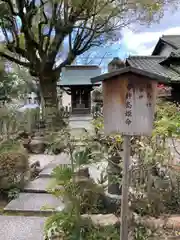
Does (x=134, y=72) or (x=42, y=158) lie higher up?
(x=134, y=72)

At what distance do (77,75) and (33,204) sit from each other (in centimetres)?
1339

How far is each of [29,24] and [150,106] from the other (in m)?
10.7

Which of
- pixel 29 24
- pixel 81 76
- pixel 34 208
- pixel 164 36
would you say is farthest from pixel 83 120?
pixel 34 208

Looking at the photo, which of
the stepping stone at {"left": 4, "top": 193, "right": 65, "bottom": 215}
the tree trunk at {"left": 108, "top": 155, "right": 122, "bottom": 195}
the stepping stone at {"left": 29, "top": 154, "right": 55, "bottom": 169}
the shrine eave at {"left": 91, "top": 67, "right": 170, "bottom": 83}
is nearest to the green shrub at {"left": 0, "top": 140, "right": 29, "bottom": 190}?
the stepping stone at {"left": 4, "top": 193, "right": 65, "bottom": 215}

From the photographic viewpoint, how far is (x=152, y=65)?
14547 mm

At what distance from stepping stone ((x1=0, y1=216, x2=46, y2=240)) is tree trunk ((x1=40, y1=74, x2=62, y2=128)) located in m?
8.45

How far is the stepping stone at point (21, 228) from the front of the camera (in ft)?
13.4

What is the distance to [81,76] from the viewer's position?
17859 mm

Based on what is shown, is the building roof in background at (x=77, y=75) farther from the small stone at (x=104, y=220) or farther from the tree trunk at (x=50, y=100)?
the small stone at (x=104, y=220)

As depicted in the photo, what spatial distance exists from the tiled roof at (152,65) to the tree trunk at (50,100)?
3.87 m

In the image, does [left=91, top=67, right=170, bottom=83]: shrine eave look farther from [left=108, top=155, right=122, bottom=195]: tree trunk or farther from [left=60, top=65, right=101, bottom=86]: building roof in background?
[left=60, top=65, right=101, bottom=86]: building roof in background

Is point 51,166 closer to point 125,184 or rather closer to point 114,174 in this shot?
point 114,174

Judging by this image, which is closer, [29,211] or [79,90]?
[29,211]

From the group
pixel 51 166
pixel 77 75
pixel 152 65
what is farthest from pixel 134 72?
pixel 77 75
